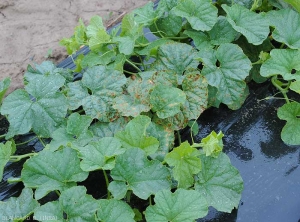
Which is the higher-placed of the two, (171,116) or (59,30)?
(171,116)

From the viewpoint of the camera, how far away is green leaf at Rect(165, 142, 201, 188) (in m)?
1.62

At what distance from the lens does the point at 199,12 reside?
2098mm

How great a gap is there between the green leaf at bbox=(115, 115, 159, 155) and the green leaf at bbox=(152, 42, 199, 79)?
15.1 inches

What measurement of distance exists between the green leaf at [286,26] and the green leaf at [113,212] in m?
1.09

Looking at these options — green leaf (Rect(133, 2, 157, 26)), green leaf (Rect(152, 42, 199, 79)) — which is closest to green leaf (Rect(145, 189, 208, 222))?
green leaf (Rect(152, 42, 199, 79))

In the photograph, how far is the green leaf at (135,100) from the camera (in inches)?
71.6

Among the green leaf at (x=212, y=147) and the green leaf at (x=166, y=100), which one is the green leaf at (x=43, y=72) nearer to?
the green leaf at (x=166, y=100)

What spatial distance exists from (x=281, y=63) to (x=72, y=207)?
1085 mm

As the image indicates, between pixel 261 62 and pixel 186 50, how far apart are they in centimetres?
36

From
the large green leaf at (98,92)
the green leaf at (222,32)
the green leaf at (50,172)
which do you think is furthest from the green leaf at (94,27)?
the green leaf at (50,172)

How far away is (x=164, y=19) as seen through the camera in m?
2.19

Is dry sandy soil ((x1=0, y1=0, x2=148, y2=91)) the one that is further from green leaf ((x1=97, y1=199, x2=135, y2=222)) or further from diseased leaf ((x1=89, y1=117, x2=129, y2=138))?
green leaf ((x1=97, y1=199, x2=135, y2=222))

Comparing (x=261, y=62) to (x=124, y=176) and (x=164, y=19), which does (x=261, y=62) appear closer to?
(x=164, y=19)

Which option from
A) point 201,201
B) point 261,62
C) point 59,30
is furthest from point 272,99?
point 59,30
